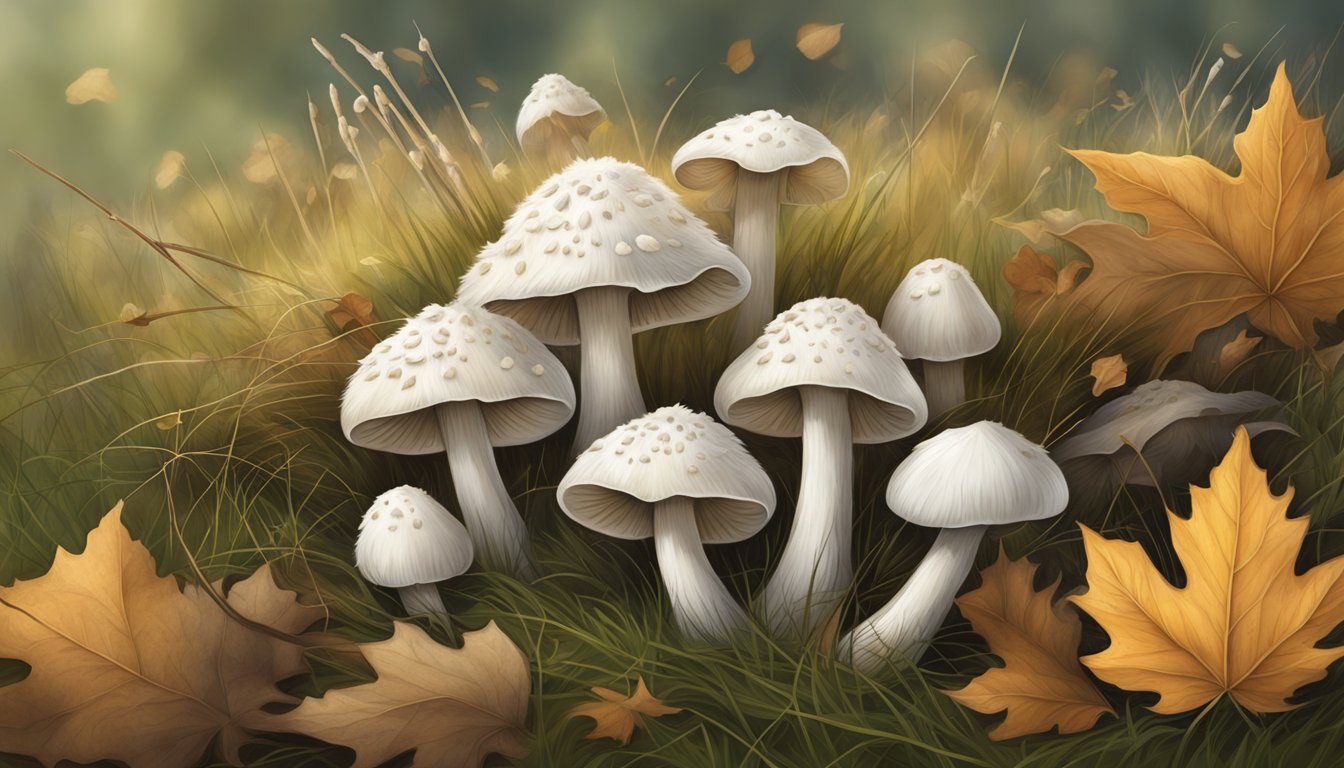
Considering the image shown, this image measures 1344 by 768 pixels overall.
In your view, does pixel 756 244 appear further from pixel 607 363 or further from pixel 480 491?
pixel 480 491

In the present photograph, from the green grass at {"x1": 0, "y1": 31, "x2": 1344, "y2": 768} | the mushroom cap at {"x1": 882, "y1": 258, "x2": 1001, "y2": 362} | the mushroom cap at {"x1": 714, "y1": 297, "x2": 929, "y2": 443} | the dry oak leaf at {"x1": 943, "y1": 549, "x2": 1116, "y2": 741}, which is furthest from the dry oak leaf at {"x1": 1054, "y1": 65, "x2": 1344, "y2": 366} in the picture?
the dry oak leaf at {"x1": 943, "y1": 549, "x2": 1116, "y2": 741}

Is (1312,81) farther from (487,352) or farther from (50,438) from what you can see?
(50,438)

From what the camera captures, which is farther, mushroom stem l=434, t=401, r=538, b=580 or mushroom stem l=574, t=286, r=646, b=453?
mushroom stem l=574, t=286, r=646, b=453

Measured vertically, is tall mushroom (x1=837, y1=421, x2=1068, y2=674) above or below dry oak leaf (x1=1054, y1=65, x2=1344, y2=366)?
below

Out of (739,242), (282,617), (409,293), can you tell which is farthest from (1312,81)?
(282,617)

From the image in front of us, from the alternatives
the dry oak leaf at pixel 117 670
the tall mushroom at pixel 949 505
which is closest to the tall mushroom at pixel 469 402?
the dry oak leaf at pixel 117 670

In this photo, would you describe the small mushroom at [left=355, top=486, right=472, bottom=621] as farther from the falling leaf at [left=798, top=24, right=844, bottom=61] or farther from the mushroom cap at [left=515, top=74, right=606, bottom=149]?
the falling leaf at [left=798, top=24, right=844, bottom=61]

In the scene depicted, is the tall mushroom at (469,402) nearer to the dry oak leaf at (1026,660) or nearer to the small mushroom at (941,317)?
the small mushroom at (941,317)
